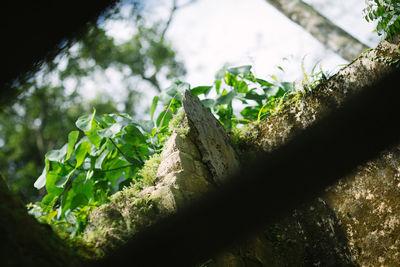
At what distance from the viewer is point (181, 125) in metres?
1.61

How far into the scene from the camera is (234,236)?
53 centimetres

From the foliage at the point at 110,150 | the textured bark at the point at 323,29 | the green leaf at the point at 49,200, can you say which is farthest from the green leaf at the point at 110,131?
the textured bark at the point at 323,29

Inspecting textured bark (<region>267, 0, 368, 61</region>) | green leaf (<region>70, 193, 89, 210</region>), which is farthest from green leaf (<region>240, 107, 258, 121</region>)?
textured bark (<region>267, 0, 368, 61</region>)

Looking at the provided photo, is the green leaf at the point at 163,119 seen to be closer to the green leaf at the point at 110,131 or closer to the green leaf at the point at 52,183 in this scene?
the green leaf at the point at 110,131

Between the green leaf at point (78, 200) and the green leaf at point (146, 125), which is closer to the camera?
the green leaf at point (78, 200)

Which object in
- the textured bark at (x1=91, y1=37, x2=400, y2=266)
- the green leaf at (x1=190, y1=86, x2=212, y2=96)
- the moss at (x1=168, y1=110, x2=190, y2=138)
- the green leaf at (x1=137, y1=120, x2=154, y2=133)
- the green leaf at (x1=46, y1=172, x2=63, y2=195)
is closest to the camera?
the textured bark at (x1=91, y1=37, x2=400, y2=266)

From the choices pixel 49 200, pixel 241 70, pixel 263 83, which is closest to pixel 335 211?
pixel 263 83

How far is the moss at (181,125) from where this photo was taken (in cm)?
156

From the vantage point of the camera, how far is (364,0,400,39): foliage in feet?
4.67

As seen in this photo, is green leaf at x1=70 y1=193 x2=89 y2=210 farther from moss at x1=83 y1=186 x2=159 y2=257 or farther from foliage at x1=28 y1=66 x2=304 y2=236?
moss at x1=83 y1=186 x2=159 y2=257

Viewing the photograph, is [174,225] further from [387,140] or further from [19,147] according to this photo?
[19,147]

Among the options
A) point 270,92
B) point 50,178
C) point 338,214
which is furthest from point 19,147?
point 338,214

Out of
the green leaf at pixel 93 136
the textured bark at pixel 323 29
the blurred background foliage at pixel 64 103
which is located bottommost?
the green leaf at pixel 93 136

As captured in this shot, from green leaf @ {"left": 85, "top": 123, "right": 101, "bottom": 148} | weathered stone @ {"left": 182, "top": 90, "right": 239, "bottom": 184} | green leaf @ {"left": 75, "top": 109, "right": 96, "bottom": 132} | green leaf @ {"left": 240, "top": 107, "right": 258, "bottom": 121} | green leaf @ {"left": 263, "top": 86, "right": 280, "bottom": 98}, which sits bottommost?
weathered stone @ {"left": 182, "top": 90, "right": 239, "bottom": 184}
